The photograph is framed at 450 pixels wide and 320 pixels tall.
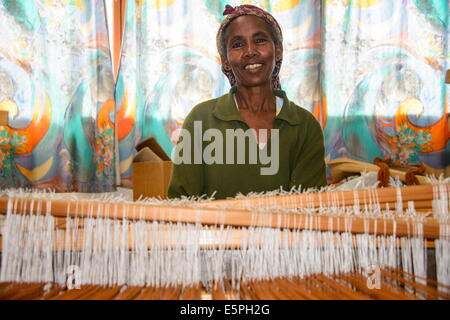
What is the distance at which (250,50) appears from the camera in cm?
120

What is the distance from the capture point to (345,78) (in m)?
1.69

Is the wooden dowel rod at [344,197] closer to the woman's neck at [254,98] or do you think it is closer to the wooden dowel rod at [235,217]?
the wooden dowel rod at [235,217]

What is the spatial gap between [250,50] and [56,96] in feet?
2.97

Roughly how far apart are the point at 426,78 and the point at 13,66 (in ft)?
6.12

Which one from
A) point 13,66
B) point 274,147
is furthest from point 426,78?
point 13,66

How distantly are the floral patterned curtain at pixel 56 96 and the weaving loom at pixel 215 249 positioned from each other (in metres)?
1.17

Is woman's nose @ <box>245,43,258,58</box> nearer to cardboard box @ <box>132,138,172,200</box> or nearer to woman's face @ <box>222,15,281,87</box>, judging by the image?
woman's face @ <box>222,15,281,87</box>

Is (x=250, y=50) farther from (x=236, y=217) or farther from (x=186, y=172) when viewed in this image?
(x=236, y=217)

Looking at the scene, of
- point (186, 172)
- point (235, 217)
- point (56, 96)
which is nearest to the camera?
point (235, 217)

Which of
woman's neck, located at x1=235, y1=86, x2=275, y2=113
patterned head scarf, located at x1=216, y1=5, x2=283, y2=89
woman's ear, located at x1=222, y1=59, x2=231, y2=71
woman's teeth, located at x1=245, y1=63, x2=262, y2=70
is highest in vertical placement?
patterned head scarf, located at x1=216, y1=5, x2=283, y2=89

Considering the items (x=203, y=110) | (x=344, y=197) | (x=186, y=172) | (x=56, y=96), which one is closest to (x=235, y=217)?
(x=344, y=197)

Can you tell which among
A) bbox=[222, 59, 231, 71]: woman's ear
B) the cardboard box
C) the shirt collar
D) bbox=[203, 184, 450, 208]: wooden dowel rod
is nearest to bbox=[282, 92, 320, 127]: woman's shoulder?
the shirt collar

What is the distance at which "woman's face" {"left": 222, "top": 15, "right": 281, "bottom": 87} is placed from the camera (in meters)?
1.20

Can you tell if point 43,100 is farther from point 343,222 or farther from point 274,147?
point 343,222
